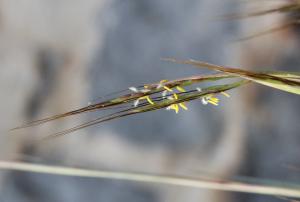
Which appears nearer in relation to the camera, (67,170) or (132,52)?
(67,170)

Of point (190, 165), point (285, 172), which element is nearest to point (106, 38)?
point (190, 165)

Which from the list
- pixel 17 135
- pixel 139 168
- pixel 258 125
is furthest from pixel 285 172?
pixel 17 135

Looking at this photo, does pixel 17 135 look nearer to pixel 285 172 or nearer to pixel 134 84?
pixel 134 84

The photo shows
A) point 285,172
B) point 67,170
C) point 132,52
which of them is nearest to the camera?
point 67,170

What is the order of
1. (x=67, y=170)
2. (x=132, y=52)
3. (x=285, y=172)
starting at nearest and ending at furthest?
(x=67, y=170) < (x=285, y=172) < (x=132, y=52)

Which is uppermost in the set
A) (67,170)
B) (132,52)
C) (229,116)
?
(132,52)

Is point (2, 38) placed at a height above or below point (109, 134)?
above

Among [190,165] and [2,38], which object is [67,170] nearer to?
[190,165]
